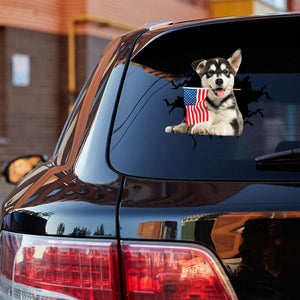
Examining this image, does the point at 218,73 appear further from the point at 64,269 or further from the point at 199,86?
the point at 64,269

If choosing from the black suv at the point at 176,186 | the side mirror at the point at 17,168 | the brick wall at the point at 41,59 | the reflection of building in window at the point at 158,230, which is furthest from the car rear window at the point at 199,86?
the brick wall at the point at 41,59

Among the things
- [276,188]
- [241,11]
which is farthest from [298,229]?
[241,11]

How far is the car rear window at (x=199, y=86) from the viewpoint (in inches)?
65.4

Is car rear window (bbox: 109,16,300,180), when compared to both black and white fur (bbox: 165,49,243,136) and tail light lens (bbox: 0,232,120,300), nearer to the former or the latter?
black and white fur (bbox: 165,49,243,136)

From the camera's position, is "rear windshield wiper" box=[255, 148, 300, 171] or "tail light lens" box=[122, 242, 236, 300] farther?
"rear windshield wiper" box=[255, 148, 300, 171]

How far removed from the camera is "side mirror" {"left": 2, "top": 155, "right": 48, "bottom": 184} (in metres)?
3.01

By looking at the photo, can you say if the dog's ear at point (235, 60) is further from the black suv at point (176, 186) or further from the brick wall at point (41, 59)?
the brick wall at point (41, 59)

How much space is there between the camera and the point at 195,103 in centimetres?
183

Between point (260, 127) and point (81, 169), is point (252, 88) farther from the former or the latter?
point (81, 169)

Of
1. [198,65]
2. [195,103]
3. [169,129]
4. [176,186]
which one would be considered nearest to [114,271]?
[176,186]

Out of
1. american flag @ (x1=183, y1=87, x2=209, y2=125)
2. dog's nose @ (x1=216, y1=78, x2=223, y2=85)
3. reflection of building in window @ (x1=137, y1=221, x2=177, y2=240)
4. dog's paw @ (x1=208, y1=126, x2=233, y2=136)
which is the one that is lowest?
reflection of building in window @ (x1=137, y1=221, x2=177, y2=240)

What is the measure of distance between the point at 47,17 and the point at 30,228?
14151 mm

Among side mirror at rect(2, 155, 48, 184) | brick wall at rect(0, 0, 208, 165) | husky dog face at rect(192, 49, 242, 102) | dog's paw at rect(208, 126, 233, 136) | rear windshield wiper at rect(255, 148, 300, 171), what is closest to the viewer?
rear windshield wiper at rect(255, 148, 300, 171)

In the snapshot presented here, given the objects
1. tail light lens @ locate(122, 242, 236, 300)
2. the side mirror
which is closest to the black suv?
tail light lens @ locate(122, 242, 236, 300)
